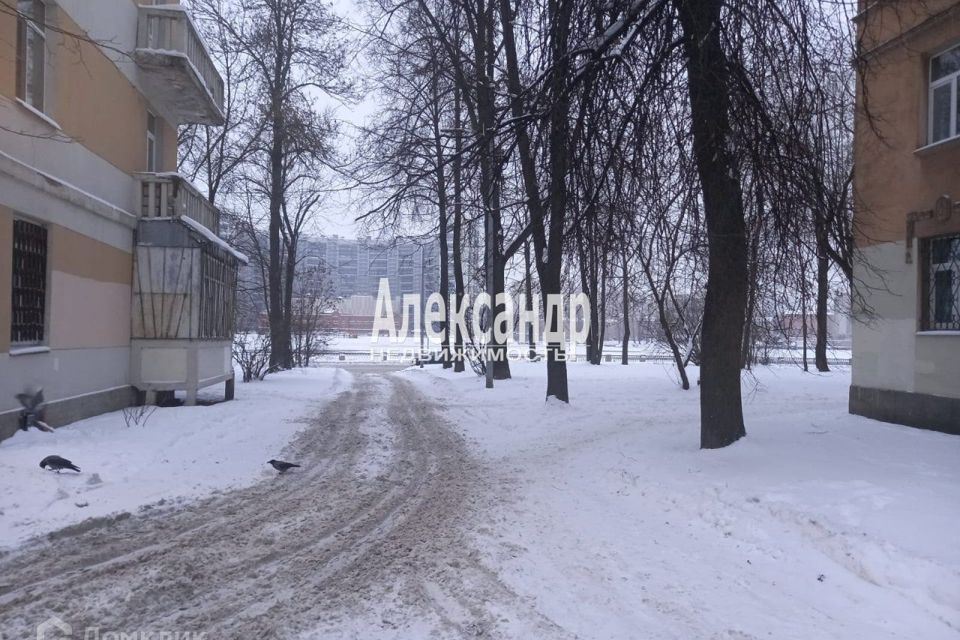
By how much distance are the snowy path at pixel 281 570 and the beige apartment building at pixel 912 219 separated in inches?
318

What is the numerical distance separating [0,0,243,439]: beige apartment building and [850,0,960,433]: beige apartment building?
11968 millimetres

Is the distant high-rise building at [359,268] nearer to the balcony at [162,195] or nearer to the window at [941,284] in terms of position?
the balcony at [162,195]

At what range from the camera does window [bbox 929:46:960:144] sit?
10859 mm

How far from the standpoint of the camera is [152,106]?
598 inches

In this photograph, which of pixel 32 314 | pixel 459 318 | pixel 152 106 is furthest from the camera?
pixel 459 318

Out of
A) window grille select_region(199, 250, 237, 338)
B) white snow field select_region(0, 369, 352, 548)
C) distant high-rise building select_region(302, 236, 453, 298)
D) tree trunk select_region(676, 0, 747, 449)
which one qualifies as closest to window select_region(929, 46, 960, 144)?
tree trunk select_region(676, 0, 747, 449)

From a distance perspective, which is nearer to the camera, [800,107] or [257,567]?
[257,567]

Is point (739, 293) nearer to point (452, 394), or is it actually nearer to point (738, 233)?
point (738, 233)

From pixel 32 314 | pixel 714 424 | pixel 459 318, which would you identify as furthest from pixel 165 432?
pixel 459 318

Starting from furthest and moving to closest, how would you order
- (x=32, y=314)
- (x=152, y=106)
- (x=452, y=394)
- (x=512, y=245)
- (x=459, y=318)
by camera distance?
1. (x=459, y=318)
2. (x=452, y=394)
3. (x=512, y=245)
4. (x=152, y=106)
5. (x=32, y=314)

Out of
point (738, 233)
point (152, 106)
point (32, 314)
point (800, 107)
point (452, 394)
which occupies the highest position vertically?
point (152, 106)

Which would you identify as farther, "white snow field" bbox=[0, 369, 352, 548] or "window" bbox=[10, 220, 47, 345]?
"window" bbox=[10, 220, 47, 345]

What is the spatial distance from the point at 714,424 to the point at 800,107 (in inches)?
155

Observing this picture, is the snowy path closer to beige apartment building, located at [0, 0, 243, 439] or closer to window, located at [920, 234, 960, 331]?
beige apartment building, located at [0, 0, 243, 439]
